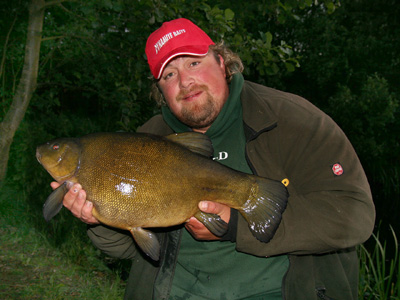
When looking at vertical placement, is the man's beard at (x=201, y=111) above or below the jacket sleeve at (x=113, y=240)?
above

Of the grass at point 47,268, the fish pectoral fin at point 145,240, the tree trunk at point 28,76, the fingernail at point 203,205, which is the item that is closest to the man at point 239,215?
the fingernail at point 203,205

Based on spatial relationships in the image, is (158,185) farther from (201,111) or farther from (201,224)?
(201,111)

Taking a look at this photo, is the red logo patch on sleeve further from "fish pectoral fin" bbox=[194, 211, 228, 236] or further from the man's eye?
the man's eye

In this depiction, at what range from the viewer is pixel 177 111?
1923 millimetres

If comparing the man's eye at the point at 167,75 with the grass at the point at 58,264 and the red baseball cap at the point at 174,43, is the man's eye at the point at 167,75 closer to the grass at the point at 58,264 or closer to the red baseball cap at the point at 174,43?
the red baseball cap at the point at 174,43

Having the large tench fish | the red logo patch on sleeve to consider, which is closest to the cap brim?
the large tench fish

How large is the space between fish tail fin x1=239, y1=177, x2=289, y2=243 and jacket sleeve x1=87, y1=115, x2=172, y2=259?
67 cm

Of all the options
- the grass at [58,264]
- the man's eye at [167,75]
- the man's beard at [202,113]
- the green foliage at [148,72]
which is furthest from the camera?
the green foliage at [148,72]

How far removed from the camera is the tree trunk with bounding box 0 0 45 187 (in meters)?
4.01

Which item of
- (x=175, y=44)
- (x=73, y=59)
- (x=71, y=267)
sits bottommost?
(x=71, y=267)

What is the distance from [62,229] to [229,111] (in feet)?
8.49

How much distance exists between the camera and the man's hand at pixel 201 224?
4.90 ft

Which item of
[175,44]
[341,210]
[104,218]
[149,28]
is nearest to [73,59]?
[149,28]

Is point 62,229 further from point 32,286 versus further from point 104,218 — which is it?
point 104,218
